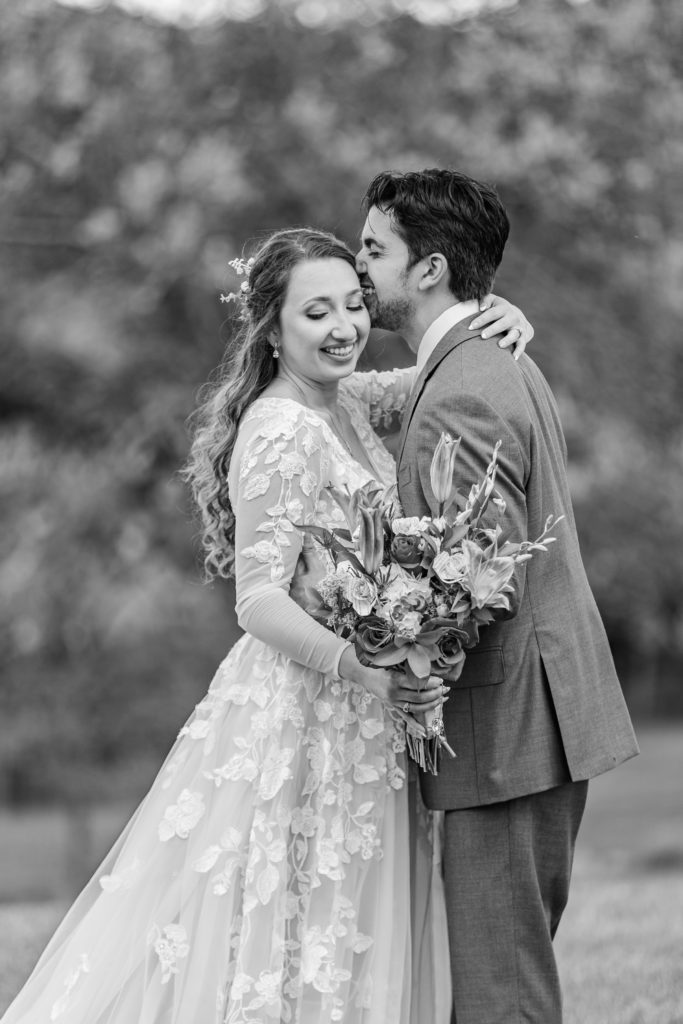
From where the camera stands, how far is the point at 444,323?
3346 millimetres

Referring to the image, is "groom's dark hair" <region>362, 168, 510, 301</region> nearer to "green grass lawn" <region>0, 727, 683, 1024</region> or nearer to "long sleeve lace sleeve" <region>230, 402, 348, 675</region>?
"long sleeve lace sleeve" <region>230, 402, 348, 675</region>

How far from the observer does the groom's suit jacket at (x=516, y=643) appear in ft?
10.1

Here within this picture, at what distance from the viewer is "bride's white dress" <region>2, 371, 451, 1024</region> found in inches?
126

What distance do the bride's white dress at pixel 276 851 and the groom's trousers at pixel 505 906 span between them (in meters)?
0.21

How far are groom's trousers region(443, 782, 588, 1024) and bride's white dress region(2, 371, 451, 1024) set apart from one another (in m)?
0.21

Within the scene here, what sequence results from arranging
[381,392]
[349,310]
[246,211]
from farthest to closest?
1. [246,211]
2. [381,392]
3. [349,310]

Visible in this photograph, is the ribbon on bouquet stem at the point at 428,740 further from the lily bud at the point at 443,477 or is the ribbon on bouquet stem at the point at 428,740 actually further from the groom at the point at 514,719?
the lily bud at the point at 443,477

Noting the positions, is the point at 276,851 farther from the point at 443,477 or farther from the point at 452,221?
the point at 452,221

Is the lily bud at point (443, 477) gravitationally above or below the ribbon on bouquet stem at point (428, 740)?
above

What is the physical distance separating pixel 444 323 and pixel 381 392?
24.7 inches

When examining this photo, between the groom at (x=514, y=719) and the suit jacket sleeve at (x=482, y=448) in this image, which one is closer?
the suit jacket sleeve at (x=482, y=448)

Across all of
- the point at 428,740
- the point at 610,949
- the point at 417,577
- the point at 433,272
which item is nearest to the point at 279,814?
the point at 428,740

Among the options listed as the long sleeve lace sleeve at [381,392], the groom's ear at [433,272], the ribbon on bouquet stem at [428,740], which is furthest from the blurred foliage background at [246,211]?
the ribbon on bouquet stem at [428,740]

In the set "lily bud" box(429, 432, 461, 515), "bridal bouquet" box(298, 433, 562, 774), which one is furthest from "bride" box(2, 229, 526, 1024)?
"lily bud" box(429, 432, 461, 515)
